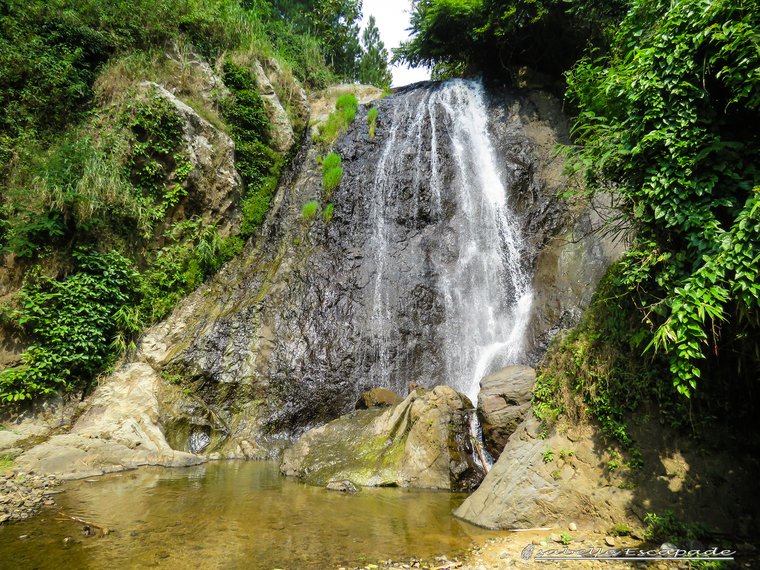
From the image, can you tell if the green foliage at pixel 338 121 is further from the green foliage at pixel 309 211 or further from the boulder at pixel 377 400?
the boulder at pixel 377 400

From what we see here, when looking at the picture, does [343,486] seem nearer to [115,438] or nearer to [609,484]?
[609,484]

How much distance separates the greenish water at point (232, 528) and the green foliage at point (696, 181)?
2.81m

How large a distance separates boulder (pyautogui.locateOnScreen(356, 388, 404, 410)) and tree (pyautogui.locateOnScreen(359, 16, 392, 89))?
25.0 meters

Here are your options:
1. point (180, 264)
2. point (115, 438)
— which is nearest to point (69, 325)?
point (115, 438)

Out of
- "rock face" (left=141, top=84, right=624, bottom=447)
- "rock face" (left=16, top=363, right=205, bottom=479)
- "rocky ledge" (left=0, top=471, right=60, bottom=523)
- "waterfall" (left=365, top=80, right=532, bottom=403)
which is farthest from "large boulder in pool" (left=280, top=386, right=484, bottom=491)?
"rocky ledge" (left=0, top=471, right=60, bottom=523)

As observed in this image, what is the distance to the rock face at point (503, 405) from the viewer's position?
Answer: 18.7 ft

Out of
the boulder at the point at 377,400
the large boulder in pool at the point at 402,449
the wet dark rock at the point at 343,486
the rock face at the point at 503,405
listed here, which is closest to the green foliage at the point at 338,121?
the boulder at the point at 377,400

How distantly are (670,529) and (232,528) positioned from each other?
4.10m

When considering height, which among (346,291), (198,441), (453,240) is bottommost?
(198,441)

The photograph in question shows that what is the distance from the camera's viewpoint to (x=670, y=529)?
3.17m

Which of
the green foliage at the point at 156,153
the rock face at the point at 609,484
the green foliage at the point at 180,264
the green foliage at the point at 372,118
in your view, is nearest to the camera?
the rock face at the point at 609,484

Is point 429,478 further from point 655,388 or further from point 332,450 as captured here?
point 655,388

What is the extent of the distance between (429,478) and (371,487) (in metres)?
0.90

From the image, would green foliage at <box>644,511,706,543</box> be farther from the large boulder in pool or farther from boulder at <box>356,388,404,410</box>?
boulder at <box>356,388,404,410</box>
